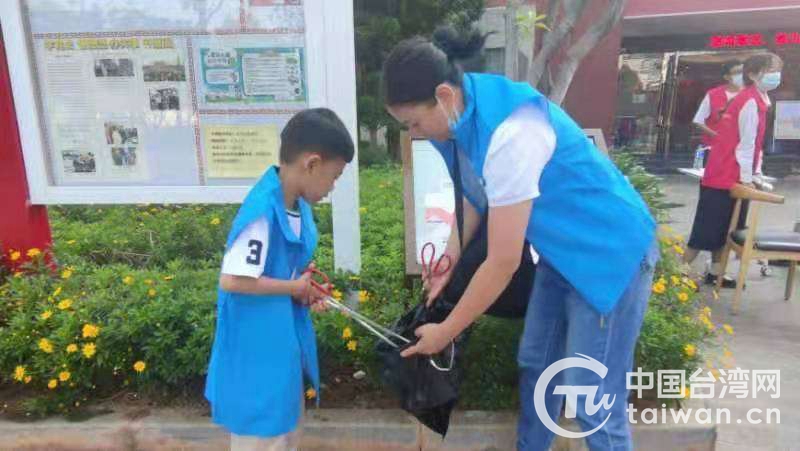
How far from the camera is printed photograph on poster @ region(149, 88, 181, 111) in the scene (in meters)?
2.99

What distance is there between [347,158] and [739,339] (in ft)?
10.4

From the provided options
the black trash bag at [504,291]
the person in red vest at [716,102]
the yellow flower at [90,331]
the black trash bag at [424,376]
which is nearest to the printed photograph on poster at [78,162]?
the yellow flower at [90,331]

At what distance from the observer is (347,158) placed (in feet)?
5.75

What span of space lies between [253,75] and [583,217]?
190 cm

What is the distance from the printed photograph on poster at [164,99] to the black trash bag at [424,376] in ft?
5.94

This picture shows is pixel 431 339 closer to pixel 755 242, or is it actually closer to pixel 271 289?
pixel 271 289

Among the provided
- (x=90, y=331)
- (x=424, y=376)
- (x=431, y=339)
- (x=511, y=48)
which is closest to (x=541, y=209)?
(x=431, y=339)

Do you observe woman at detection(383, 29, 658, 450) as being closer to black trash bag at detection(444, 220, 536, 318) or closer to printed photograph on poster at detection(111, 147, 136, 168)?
black trash bag at detection(444, 220, 536, 318)

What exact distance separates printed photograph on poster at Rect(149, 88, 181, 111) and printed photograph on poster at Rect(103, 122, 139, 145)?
19 cm

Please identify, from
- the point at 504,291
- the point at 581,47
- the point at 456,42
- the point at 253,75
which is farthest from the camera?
the point at 581,47

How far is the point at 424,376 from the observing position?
184 centimetres

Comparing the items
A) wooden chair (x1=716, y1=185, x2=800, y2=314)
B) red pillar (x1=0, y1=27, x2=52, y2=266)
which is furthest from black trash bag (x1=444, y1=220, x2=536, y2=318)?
wooden chair (x1=716, y1=185, x2=800, y2=314)

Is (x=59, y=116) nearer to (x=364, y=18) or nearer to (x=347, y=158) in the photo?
(x=347, y=158)

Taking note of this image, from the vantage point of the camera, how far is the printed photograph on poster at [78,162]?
10.3 ft
